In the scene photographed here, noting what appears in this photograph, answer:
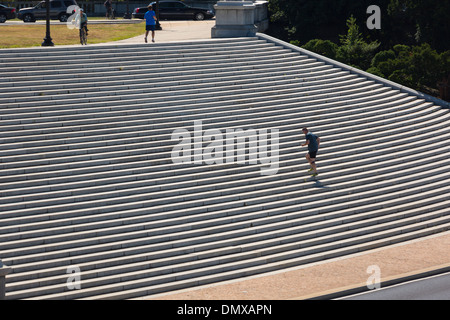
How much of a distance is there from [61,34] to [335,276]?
21.3m

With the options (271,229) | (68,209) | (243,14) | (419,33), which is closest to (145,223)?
(68,209)

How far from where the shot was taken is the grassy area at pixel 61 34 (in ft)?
97.1

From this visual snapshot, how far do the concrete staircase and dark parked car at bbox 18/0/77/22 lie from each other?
18060 millimetres

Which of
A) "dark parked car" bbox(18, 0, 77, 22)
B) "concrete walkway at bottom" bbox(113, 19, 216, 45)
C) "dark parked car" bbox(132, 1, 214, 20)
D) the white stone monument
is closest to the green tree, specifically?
the white stone monument

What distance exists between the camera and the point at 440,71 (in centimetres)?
3145

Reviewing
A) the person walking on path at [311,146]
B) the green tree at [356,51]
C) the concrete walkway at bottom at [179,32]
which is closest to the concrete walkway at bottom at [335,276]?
the person walking on path at [311,146]

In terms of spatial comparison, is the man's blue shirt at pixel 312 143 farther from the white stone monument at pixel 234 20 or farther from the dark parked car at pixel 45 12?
the dark parked car at pixel 45 12

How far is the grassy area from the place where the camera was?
29.6m

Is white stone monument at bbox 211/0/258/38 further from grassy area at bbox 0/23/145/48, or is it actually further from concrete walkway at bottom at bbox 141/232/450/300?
concrete walkway at bottom at bbox 141/232/450/300

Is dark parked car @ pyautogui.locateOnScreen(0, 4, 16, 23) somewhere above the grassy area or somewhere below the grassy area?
above

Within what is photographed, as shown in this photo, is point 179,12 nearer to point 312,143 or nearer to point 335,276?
point 312,143

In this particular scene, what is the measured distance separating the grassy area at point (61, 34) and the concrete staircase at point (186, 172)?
5.06m
